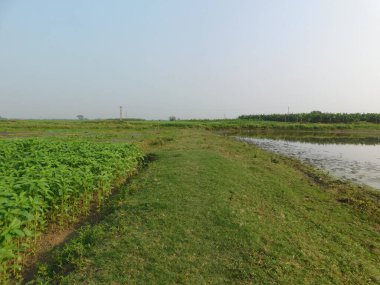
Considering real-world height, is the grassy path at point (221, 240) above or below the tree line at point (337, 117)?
below

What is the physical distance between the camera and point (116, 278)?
17.7 feet

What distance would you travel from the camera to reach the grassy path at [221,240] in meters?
5.66

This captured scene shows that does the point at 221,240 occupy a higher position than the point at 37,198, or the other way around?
the point at 37,198

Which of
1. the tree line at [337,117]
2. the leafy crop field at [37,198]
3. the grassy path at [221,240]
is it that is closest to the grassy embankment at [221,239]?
the grassy path at [221,240]

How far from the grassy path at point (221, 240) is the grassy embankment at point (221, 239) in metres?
0.02

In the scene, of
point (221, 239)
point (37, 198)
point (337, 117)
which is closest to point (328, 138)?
point (337, 117)

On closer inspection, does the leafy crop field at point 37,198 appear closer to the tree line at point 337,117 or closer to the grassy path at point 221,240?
the grassy path at point 221,240

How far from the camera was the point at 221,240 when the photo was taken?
6844 mm

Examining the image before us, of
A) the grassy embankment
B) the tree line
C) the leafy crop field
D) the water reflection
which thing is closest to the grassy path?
the grassy embankment

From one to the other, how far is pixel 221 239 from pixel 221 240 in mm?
48

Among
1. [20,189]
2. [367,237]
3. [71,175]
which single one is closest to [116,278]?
[20,189]

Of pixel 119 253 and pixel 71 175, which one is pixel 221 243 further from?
pixel 71 175

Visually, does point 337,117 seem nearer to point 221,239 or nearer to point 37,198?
point 221,239

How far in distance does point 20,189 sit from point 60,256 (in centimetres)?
188
